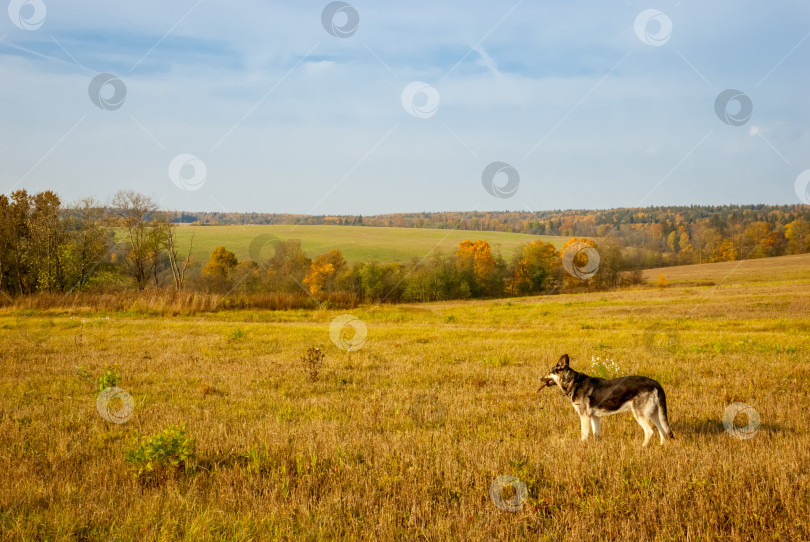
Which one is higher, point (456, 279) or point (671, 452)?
point (456, 279)

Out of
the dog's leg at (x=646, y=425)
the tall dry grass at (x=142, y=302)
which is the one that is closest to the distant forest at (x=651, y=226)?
the tall dry grass at (x=142, y=302)

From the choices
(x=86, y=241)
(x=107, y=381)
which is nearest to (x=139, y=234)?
(x=86, y=241)

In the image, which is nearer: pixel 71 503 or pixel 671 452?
pixel 71 503

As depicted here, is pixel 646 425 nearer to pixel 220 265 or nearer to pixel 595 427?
pixel 595 427

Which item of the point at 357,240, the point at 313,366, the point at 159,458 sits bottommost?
the point at 159,458

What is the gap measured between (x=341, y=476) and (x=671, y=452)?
14.1 ft

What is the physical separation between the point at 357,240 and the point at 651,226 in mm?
68422

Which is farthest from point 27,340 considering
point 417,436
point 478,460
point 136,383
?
point 478,460

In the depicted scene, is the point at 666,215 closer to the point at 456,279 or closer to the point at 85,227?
the point at 456,279

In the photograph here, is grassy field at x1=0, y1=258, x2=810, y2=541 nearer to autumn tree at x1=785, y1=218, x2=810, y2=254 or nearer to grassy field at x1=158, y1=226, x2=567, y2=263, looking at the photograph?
grassy field at x1=158, y1=226, x2=567, y2=263

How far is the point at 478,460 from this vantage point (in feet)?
22.6

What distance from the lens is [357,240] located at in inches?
4636

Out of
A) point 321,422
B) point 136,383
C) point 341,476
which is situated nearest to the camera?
point 341,476

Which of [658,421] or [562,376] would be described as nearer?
[658,421]
